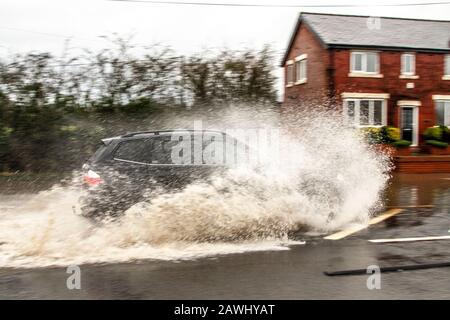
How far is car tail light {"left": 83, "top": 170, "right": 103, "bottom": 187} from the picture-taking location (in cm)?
701

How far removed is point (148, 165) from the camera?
289 inches

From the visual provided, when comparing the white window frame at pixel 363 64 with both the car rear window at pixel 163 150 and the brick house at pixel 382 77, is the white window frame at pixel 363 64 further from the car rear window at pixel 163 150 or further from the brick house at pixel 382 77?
the car rear window at pixel 163 150

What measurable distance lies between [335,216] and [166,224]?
113 inches

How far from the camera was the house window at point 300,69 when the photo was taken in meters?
26.7

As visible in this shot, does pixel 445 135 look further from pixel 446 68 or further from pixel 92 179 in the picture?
pixel 92 179

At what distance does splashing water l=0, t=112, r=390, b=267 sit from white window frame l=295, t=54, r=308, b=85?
62.6 ft

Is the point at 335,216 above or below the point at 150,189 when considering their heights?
below

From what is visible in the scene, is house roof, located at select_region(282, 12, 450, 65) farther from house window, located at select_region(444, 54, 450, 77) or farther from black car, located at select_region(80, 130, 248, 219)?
black car, located at select_region(80, 130, 248, 219)

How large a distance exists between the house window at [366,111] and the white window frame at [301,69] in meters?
3.43

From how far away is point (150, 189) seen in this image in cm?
716

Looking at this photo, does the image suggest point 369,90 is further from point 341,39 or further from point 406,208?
point 406,208

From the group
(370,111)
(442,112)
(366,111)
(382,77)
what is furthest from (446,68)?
(366,111)
